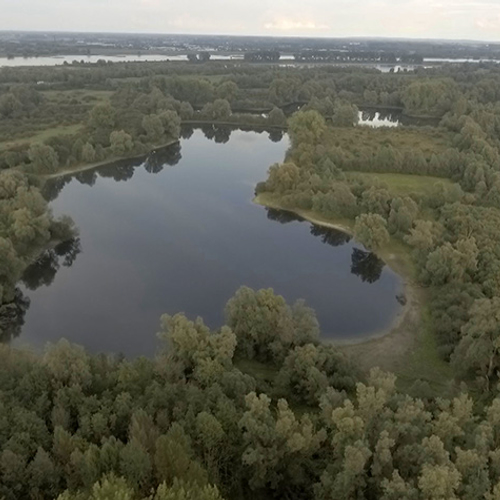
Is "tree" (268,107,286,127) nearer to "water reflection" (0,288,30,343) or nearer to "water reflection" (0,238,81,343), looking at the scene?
"water reflection" (0,238,81,343)

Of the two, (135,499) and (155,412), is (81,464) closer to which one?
(135,499)

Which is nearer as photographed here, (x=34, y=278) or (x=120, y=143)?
(x=34, y=278)

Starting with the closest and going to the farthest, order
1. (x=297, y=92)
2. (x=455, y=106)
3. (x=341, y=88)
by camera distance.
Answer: (x=455, y=106) < (x=297, y=92) < (x=341, y=88)

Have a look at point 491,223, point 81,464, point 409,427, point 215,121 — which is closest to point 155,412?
point 81,464

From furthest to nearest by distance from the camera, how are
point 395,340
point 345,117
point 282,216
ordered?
point 345,117
point 282,216
point 395,340

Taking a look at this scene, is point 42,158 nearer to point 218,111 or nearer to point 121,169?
point 121,169

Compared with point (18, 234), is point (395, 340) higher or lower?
lower

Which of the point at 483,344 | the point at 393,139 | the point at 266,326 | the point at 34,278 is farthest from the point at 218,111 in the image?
the point at 483,344
